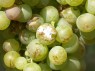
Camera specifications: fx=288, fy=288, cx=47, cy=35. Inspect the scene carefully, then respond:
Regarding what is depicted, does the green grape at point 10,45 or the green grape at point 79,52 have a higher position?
the green grape at point 10,45

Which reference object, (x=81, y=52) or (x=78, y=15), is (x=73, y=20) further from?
(x=81, y=52)

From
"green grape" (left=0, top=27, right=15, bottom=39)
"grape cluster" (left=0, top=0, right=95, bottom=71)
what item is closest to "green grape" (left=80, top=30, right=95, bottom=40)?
"grape cluster" (left=0, top=0, right=95, bottom=71)

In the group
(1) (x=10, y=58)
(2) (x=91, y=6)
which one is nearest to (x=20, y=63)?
(1) (x=10, y=58)

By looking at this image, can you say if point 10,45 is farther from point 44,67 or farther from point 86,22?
point 86,22

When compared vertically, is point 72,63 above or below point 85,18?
below

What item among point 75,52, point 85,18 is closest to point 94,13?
point 85,18

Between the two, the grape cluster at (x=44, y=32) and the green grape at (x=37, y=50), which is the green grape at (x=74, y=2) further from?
the green grape at (x=37, y=50)

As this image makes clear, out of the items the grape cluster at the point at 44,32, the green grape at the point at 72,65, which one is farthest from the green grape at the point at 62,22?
the green grape at the point at 72,65
